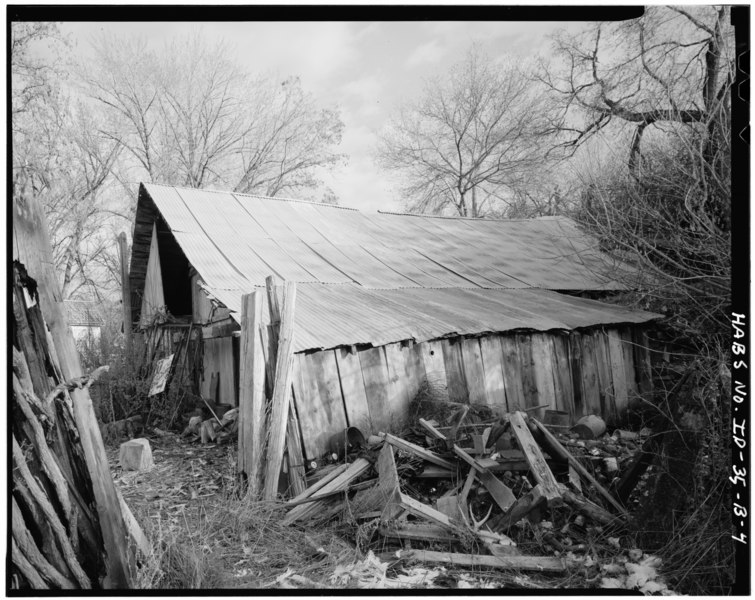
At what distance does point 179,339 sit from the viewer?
11.4m

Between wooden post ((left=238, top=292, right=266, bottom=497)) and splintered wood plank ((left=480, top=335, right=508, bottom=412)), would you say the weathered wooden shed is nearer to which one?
splintered wood plank ((left=480, top=335, right=508, bottom=412))

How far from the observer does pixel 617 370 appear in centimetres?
984

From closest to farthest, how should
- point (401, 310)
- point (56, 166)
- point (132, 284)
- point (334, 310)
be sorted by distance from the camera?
point (334, 310) → point (401, 310) → point (132, 284) → point (56, 166)

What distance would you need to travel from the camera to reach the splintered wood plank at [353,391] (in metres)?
6.88

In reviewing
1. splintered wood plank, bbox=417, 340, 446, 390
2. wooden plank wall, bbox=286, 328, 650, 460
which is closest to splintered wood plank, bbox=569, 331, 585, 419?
wooden plank wall, bbox=286, 328, 650, 460

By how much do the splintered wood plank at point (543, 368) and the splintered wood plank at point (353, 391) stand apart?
3.32 m

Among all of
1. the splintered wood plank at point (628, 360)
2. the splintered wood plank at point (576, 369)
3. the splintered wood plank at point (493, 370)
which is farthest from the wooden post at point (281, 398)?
the splintered wood plank at point (628, 360)

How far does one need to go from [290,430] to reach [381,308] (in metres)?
3.05

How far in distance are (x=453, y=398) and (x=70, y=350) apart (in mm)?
5843

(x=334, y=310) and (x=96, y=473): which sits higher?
(x=334, y=310)

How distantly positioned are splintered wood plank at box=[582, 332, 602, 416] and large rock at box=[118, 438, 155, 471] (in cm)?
715

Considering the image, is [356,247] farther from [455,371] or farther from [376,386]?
[376,386]

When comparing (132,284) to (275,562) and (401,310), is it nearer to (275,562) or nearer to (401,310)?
(401,310)

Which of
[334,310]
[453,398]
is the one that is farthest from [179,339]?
[453,398]
